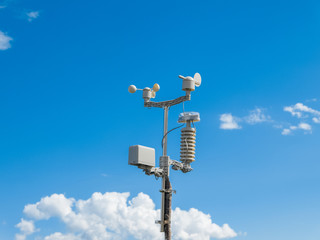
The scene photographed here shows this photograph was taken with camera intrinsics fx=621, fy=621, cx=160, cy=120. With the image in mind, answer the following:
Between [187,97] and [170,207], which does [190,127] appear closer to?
[187,97]

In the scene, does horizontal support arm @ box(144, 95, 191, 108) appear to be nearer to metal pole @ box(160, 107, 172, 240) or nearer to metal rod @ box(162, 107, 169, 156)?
metal rod @ box(162, 107, 169, 156)

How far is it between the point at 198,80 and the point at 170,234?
837cm

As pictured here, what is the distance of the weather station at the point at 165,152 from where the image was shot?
31266 mm

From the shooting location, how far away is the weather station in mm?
31266

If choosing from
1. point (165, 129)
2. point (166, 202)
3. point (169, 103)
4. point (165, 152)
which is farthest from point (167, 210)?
point (169, 103)

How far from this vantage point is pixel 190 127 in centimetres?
3316

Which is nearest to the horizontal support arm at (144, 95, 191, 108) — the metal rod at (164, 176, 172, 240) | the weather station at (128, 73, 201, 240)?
the weather station at (128, 73, 201, 240)

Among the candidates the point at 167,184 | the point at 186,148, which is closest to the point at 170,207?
the point at 167,184

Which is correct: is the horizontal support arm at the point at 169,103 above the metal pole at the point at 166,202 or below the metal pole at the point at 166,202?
above

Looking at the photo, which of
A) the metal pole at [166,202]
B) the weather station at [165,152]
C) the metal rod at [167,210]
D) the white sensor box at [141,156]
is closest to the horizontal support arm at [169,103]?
the weather station at [165,152]

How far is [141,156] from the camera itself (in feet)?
102

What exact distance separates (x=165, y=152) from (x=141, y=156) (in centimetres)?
189

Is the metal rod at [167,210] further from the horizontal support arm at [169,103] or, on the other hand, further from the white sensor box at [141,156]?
Answer: the horizontal support arm at [169,103]

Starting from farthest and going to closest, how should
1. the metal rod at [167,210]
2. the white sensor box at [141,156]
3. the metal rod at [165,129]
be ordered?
the metal rod at [165,129], the metal rod at [167,210], the white sensor box at [141,156]
